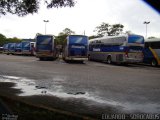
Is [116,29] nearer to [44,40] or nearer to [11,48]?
[11,48]

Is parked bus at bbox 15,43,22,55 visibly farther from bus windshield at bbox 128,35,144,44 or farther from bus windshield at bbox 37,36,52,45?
bus windshield at bbox 128,35,144,44

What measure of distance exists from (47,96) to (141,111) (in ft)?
11.4

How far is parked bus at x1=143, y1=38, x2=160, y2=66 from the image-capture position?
34.2 metres

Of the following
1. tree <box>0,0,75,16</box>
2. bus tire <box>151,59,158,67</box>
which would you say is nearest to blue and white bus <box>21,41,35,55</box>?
bus tire <box>151,59,158,67</box>

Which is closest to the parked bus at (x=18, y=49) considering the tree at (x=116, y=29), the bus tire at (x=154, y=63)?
the tree at (x=116, y=29)

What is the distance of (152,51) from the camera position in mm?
35156

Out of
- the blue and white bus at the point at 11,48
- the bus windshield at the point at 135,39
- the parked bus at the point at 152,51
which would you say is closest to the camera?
the bus windshield at the point at 135,39

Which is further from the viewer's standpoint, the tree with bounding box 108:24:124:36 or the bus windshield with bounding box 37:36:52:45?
the tree with bounding box 108:24:124:36

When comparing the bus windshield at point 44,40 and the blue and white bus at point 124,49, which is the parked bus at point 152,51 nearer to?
the blue and white bus at point 124,49

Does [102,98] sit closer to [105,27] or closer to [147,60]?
[147,60]

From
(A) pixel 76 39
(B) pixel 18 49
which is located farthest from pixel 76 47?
(B) pixel 18 49

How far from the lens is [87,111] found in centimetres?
826

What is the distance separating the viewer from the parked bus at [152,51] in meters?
34.2

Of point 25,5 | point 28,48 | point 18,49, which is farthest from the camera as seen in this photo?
point 18,49
